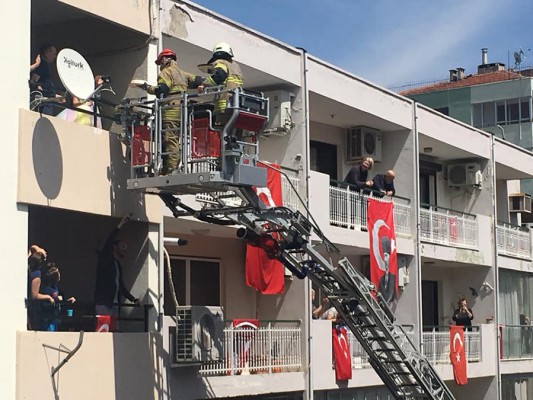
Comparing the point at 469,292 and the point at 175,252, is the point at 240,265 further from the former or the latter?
the point at 469,292

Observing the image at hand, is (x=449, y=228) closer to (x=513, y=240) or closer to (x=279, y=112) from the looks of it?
(x=513, y=240)

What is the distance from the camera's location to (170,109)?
50.6 feet

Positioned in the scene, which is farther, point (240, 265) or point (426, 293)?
point (426, 293)

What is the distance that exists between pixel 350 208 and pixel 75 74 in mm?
10405

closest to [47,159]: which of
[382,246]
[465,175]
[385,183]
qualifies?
[382,246]

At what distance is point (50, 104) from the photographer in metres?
15.6

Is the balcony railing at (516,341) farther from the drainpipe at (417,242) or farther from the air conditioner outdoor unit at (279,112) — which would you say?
the air conditioner outdoor unit at (279,112)

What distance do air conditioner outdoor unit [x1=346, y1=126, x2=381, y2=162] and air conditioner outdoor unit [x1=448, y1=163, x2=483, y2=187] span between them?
16.9ft

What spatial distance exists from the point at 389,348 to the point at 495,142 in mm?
14422

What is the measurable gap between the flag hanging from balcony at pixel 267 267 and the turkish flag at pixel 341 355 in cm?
197

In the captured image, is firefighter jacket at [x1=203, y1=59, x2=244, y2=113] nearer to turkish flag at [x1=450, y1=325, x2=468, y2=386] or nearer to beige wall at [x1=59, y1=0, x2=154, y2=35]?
beige wall at [x1=59, y1=0, x2=154, y2=35]

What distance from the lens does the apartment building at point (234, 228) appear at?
49.5 feet

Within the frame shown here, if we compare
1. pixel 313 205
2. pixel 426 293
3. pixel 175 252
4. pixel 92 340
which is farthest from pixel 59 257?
pixel 426 293

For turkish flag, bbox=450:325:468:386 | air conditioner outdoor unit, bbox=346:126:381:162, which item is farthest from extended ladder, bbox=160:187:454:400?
air conditioner outdoor unit, bbox=346:126:381:162
